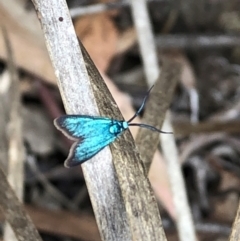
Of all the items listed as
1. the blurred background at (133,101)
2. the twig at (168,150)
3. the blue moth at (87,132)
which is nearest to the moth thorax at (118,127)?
the blue moth at (87,132)

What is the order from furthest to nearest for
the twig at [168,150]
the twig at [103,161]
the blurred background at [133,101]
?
the blurred background at [133,101] < the twig at [168,150] < the twig at [103,161]

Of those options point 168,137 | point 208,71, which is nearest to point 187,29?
point 208,71

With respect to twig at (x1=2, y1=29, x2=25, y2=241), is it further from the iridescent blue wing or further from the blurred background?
the iridescent blue wing

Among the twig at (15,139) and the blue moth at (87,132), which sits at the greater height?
the twig at (15,139)

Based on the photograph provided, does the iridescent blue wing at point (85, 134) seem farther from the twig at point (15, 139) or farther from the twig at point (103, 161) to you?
the twig at point (15, 139)

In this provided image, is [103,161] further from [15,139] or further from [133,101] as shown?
[133,101]

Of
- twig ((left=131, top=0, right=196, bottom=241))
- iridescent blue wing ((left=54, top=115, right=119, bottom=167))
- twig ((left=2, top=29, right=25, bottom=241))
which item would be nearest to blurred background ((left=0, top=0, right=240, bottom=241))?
twig ((left=2, top=29, right=25, bottom=241))

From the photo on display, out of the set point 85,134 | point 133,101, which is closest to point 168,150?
point 133,101

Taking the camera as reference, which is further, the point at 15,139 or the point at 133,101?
the point at 133,101

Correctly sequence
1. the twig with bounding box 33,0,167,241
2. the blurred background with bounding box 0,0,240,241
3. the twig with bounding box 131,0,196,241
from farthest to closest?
the blurred background with bounding box 0,0,240,241, the twig with bounding box 131,0,196,241, the twig with bounding box 33,0,167,241
